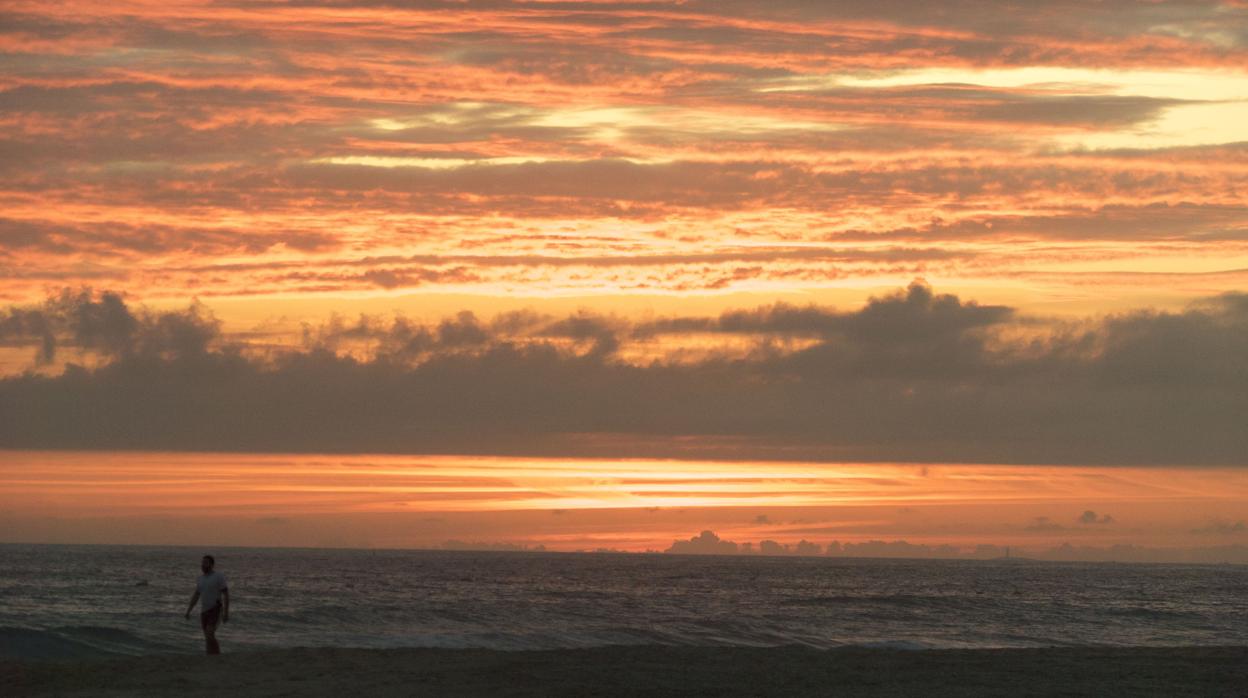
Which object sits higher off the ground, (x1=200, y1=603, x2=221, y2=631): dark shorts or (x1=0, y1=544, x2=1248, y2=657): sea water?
(x1=200, y1=603, x2=221, y2=631): dark shorts

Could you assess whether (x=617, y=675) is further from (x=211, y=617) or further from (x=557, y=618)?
(x=557, y=618)

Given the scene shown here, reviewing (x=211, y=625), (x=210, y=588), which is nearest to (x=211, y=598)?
(x=210, y=588)

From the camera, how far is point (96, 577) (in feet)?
314

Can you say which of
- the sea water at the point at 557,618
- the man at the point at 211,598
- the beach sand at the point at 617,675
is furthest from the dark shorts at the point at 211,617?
the sea water at the point at 557,618

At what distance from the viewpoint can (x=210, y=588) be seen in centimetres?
2498

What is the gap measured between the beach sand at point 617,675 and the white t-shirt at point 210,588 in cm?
103

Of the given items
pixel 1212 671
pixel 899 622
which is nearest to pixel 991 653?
pixel 1212 671

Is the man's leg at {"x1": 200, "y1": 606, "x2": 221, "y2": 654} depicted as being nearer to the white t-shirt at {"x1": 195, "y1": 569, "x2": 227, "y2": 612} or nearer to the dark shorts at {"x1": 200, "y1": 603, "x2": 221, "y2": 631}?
the dark shorts at {"x1": 200, "y1": 603, "x2": 221, "y2": 631}

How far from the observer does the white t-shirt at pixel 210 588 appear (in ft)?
81.9

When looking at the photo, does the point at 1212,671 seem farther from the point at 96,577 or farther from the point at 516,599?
the point at 96,577

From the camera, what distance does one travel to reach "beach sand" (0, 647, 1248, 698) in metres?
22.2

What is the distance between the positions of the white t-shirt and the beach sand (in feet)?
3.39

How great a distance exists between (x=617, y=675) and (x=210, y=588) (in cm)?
791

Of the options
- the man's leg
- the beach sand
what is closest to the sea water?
the beach sand
